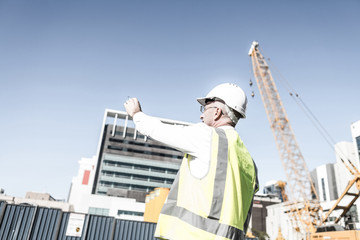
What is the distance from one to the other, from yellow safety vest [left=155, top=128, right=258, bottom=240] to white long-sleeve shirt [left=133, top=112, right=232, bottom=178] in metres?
0.03

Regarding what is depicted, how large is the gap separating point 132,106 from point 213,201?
78 centimetres

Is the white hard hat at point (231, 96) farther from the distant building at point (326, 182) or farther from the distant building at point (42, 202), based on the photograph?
the distant building at point (326, 182)

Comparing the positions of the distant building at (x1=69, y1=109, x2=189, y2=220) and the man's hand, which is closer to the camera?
the man's hand

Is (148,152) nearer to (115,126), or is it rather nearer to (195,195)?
(115,126)

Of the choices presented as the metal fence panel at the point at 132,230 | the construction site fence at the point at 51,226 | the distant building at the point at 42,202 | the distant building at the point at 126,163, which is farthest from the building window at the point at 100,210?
the construction site fence at the point at 51,226

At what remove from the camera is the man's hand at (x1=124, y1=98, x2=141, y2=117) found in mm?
1695

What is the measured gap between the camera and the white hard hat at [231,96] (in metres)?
1.82

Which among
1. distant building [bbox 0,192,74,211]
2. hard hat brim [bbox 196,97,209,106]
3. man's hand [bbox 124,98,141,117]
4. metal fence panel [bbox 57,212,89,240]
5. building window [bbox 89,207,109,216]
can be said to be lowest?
metal fence panel [bbox 57,212,89,240]

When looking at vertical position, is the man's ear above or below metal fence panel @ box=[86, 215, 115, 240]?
above

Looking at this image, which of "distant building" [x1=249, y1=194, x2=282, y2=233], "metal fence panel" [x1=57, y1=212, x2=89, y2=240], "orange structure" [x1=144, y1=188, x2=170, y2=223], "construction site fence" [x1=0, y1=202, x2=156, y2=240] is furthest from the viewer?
"distant building" [x1=249, y1=194, x2=282, y2=233]

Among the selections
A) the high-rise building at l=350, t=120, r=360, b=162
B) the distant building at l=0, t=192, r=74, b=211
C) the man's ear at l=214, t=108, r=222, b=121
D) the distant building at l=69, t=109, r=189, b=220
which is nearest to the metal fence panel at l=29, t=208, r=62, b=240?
the man's ear at l=214, t=108, r=222, b=121

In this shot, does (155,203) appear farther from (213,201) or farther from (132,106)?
(213,201)

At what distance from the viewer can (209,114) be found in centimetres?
184

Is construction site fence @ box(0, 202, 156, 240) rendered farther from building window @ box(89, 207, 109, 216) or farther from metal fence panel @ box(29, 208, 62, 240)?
building window @ box(89, 207, 109, 216)
